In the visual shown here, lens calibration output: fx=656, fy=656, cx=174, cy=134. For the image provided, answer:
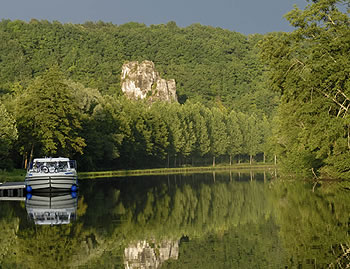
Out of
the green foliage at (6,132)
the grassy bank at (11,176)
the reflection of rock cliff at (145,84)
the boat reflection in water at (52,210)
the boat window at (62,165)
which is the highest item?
the reflection of rock cliff at (145,84)

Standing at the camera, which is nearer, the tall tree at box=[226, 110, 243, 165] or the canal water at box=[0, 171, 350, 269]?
the canal water at box=[0, 171, 350, 269]

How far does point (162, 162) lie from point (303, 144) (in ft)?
269

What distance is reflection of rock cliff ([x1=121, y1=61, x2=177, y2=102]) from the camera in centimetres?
17225

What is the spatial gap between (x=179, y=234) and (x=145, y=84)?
151 m

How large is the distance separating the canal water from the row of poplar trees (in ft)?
117

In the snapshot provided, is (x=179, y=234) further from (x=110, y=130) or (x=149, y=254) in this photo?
(x=110, y=130)

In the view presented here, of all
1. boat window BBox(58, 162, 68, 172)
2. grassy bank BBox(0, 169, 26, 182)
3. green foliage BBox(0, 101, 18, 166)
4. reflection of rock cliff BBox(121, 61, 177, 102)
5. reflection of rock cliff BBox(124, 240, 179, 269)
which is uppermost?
reflection of rock cliff BBox(121, 61, 177, 102)

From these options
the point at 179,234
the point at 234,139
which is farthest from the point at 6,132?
the point at 234,139

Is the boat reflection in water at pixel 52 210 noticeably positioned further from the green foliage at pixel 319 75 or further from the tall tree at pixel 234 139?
the tall tree at pixel 234 139

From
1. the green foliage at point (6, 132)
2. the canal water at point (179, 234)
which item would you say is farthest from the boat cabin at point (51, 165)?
the green foliage at point (6, 132)

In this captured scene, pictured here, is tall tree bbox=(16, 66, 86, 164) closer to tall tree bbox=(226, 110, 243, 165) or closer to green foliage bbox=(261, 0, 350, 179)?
green foliage bbox=(261, 0, 350, 179)

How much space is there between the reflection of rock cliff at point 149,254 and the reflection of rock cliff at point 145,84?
15042 cm

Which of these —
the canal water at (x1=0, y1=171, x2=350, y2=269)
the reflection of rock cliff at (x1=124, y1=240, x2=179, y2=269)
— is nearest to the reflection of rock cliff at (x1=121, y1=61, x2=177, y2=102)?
the canal water at (x1=0, y1=171, x2=350, y2=269)

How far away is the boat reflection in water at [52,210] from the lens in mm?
28317
